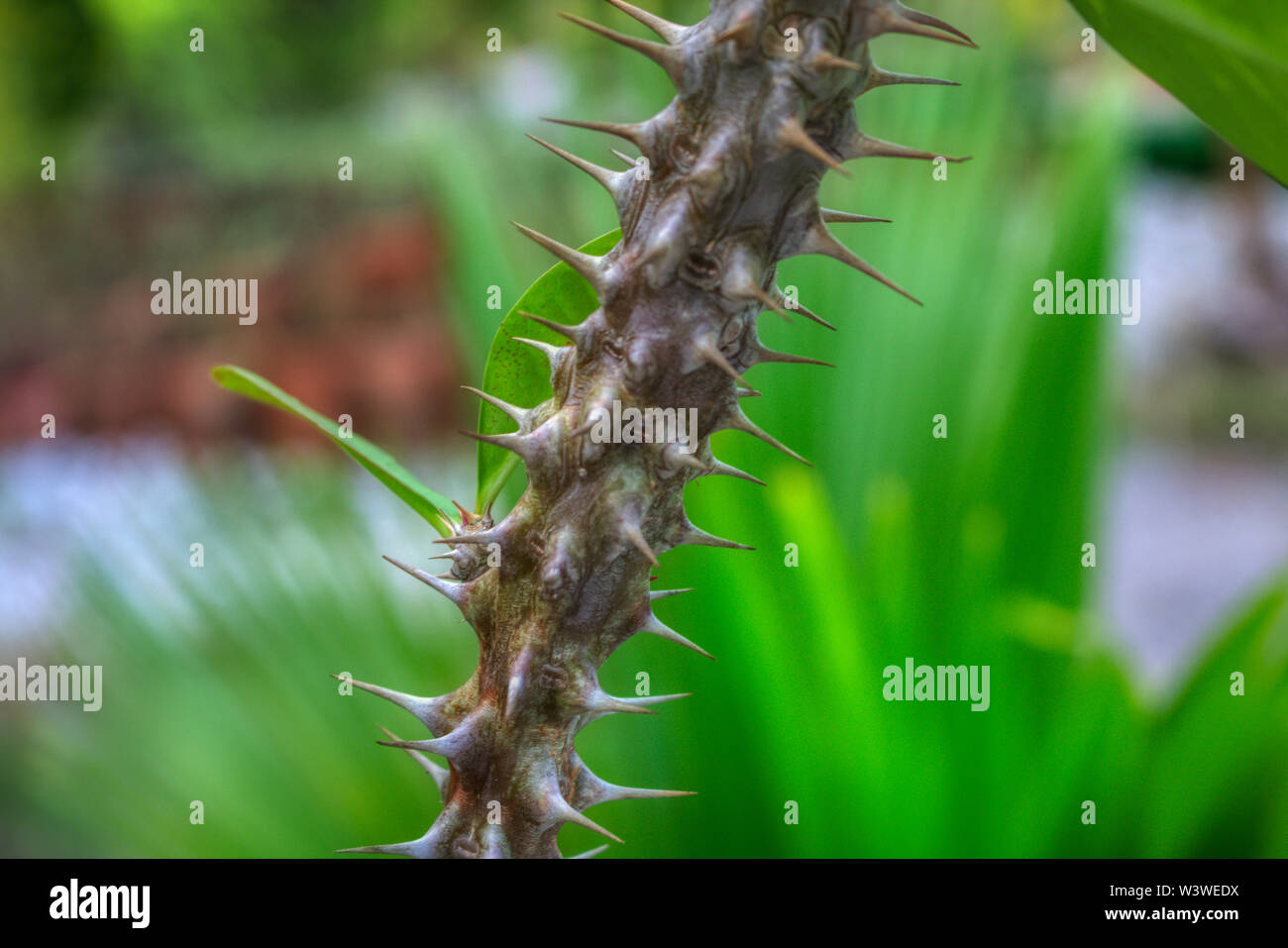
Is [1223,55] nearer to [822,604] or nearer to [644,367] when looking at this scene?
[644,367]

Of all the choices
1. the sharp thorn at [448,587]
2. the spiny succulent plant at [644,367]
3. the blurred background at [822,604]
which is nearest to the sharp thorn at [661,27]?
the spiny succulent plant at [644,367]

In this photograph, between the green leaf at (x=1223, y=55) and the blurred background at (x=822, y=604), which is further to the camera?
the blurred background at (x=822, y=604)

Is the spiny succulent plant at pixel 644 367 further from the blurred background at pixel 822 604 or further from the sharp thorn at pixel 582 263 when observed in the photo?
the blurred background at pixel 822 604

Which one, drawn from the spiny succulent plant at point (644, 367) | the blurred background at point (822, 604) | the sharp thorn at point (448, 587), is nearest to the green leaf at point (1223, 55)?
the spiny succulent plant at point (644, 367)

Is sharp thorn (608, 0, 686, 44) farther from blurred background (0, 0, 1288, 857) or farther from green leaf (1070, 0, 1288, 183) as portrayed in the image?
blurred background (0, 0, 1288, 857)

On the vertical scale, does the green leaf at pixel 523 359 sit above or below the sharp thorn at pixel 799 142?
below

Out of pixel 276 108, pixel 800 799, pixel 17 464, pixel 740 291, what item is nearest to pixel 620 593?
pixel 740 291
